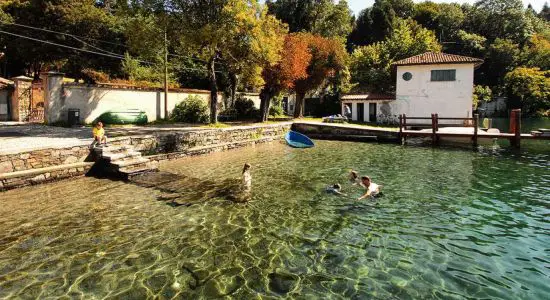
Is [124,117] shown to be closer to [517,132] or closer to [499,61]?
[517,132]

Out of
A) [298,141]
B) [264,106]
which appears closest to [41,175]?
[298,141]

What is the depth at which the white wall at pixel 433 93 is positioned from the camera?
116ft

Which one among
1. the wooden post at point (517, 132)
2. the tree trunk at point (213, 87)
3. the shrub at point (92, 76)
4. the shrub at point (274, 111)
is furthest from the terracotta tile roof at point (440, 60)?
the shrub at point (92, 76)

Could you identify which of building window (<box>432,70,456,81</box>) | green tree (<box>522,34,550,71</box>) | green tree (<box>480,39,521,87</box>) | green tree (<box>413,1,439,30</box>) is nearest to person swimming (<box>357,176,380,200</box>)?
building window (<box>432,70,456,81</box>)

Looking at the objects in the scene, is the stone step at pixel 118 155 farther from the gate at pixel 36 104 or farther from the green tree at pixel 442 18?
the green tree at pixel 442 18

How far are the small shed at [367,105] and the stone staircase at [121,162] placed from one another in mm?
28489

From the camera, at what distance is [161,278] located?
21.8 ft

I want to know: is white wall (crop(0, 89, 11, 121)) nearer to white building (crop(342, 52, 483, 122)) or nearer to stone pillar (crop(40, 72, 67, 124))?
stone pillar (crop(40, 72, 67, 124))

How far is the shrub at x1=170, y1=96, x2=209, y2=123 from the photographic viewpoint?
31812 millimetres

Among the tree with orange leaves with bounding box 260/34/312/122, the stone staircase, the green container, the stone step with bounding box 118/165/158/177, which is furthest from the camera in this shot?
the tree with orange leaves with bounding box 260/34/312/122

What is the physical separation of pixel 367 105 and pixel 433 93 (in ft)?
22.8

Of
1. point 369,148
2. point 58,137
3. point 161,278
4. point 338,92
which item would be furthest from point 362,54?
point 161,278

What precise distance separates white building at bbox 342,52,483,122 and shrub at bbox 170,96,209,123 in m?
18.6

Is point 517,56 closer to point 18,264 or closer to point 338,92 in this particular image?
point 338,92
